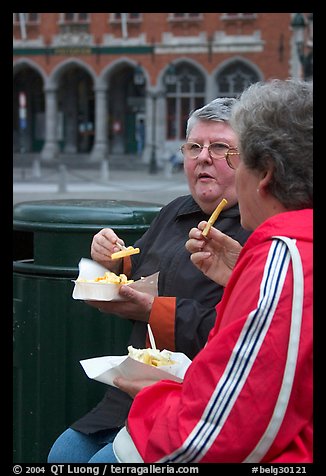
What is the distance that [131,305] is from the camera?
2246mm

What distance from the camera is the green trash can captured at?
9.23 feet

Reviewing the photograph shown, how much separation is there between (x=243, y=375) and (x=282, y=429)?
127 millimetres

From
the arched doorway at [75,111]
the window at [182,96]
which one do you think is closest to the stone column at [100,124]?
the arched doorway at [75,111]

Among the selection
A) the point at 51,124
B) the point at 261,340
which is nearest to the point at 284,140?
the point at 261,340

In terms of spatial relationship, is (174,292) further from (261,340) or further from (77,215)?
(261,340)

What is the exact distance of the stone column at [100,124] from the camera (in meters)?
33.2

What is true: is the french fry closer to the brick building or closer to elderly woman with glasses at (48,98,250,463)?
elderly woman with glasses at (48,98,250,463)

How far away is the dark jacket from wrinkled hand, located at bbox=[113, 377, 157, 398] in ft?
1.25

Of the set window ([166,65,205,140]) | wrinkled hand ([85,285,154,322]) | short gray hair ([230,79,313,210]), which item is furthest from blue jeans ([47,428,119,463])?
window ([166,65,205,140])

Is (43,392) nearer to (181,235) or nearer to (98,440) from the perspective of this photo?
(98,440)

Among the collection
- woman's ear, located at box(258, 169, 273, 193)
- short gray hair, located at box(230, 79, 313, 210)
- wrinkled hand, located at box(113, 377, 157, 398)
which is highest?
short gray hair, located at box(230, 79, 313, 210)

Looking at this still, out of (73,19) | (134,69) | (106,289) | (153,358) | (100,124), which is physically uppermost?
(73,19)

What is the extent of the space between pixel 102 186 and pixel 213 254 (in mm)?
19970
